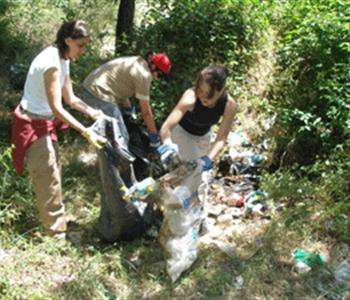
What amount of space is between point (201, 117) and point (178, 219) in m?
0.75

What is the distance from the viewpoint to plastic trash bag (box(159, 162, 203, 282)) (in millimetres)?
3225

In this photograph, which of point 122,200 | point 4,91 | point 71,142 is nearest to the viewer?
point 122,200

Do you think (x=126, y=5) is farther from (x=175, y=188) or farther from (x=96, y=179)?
(x=175, y=188)

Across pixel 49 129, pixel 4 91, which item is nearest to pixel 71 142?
pixel 4 91

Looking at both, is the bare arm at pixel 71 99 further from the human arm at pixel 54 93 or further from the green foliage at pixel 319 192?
the green foliage at pixel 319 192

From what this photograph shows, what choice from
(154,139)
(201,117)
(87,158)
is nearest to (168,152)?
(201,117)

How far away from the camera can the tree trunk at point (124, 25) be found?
5832 millimetres

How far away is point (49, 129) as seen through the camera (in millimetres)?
3285

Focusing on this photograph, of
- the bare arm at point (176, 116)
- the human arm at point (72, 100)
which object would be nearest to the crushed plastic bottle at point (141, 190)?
the bare arm at point (176, 116)

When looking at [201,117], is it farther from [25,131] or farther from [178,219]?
[25,131]

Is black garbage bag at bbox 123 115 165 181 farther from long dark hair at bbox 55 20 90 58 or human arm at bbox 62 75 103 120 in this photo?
long dark hair at bbox 55 20 90 58

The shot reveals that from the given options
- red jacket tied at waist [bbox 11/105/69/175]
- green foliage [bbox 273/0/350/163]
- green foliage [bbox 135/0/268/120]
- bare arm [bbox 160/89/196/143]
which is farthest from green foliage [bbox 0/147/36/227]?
green foliage [bbox 273/0/350/163]

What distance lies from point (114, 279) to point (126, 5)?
378cm

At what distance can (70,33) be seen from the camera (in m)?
3.08
